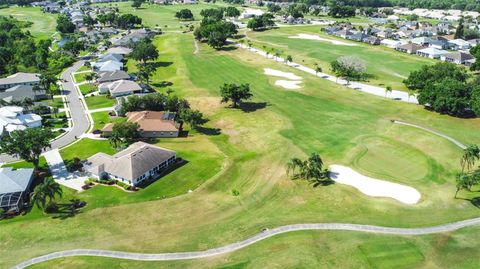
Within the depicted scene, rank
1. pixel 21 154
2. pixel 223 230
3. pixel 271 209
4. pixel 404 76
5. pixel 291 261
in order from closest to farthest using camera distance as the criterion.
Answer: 1. pixel 291 261
2. pixel 223 230
3. pixel 271 209
4. pixel 21 154
5. pixel 404 76

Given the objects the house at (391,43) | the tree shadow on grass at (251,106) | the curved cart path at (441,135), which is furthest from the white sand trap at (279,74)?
the house at (391,43)

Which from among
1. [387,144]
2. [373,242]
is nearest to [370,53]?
[387,144]

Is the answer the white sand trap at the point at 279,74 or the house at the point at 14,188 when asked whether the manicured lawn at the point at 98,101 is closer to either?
the house at the point at 14,188

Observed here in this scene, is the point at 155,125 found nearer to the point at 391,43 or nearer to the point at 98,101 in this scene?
the point at 98,101

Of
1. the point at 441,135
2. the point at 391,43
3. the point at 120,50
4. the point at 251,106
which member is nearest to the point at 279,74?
the point at 251,106

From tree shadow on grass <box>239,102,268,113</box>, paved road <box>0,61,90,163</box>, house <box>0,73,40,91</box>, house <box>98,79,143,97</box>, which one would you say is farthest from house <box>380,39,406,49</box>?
house <box>0,73,40,91</box>

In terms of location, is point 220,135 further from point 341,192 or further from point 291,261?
point 291,261

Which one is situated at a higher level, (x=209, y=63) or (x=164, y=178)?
(x=209, y=63)
